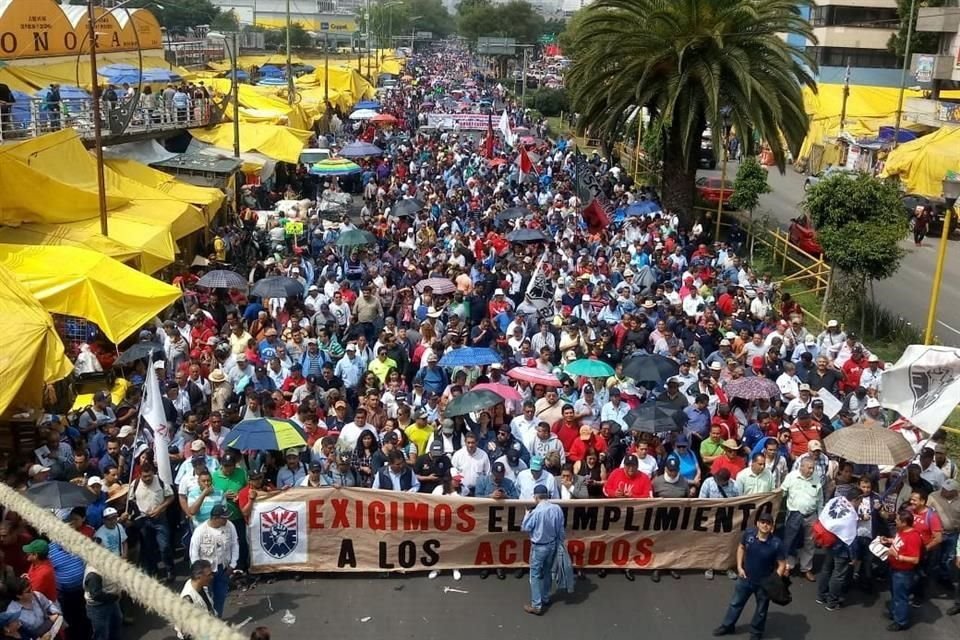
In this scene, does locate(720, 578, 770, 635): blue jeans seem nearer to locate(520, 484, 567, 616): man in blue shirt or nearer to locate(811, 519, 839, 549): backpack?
locate(811, 519, 839, 549): backpack

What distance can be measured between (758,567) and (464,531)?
2807 millimetres

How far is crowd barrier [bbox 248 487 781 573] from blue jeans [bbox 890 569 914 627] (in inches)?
50.2

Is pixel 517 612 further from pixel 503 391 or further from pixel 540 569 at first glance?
pixel 503 391

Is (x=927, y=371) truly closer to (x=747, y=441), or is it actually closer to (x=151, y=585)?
(x=747, y=441)

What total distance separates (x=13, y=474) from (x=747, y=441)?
7986 mm

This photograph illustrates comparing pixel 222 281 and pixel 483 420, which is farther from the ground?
pixel 222 281

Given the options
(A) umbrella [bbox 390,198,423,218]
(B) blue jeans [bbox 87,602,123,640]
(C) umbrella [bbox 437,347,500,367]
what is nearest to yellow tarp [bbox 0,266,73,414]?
(B) blue jeans [bbox 87,602,123,640]

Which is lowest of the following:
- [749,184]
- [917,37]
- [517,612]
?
[517,612]

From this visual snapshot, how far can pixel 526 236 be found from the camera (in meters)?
19.7

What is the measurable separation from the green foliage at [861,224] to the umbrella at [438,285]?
7098 mm

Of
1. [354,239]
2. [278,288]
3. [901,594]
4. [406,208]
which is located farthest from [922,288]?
[901,594]

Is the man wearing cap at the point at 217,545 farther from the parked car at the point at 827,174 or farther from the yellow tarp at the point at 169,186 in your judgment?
the parked car at the point at 827,174

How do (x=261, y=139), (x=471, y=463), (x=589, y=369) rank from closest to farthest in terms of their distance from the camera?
1. (x=471, y=463)
2. (x=589, y=369)
3. (x=261, y=139)

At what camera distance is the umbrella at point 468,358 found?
12086 millimetres
